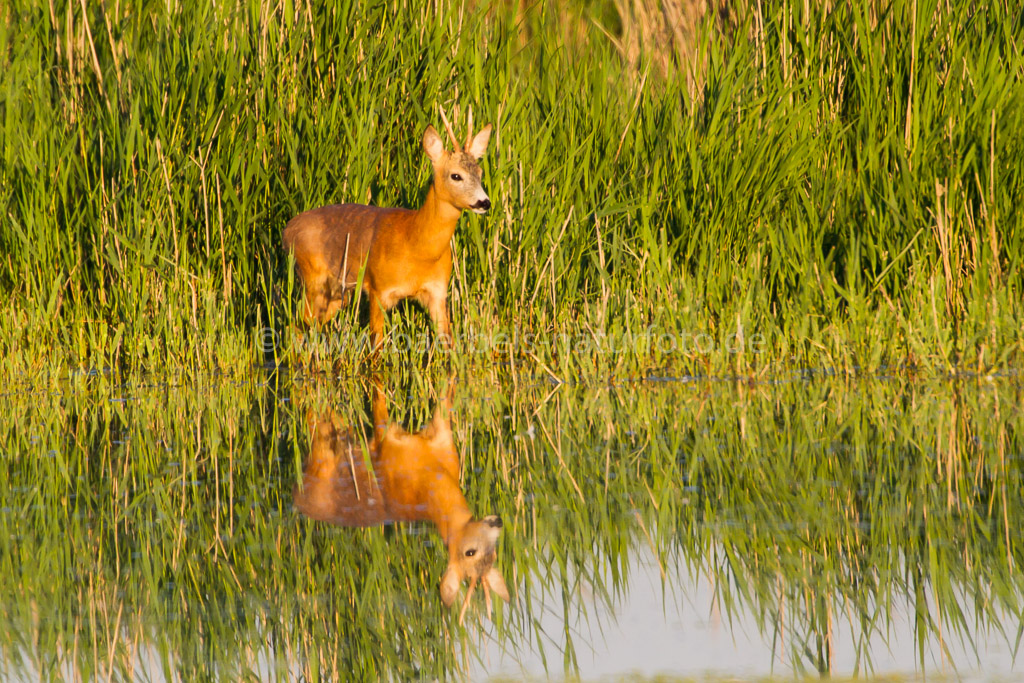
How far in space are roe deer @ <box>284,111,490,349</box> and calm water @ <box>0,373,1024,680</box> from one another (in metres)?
1.15


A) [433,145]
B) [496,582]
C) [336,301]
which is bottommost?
[496,582]

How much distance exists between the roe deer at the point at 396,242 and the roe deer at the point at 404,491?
5.20 ft

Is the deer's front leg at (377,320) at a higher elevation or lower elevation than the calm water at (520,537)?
higher

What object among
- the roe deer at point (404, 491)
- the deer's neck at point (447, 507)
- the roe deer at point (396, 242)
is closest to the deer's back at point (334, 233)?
the roe deer at point (396, 242)

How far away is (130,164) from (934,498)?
4166 mm

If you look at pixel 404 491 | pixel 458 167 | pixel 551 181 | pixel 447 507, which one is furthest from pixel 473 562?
pixel 551 181

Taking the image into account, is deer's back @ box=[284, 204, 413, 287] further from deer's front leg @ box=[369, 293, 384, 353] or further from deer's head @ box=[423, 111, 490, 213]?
deer's head @ box=[423, 111, 490, 213]

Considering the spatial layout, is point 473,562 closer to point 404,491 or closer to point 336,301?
point 404,491

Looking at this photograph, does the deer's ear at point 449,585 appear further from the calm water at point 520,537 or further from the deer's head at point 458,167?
the deer's head at point 458,167

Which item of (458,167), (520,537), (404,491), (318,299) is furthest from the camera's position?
(318,299)

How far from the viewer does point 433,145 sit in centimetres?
646

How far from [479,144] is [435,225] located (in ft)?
1.47

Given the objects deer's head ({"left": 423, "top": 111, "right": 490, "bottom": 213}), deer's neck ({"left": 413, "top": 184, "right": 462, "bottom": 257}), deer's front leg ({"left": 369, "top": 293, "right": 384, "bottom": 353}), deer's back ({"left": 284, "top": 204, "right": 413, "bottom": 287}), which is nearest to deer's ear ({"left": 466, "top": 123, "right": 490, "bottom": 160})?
deer's head ({"left": 423, "top": 111, "right": 490, "bottom": 213})

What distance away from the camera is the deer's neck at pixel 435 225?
657cm
